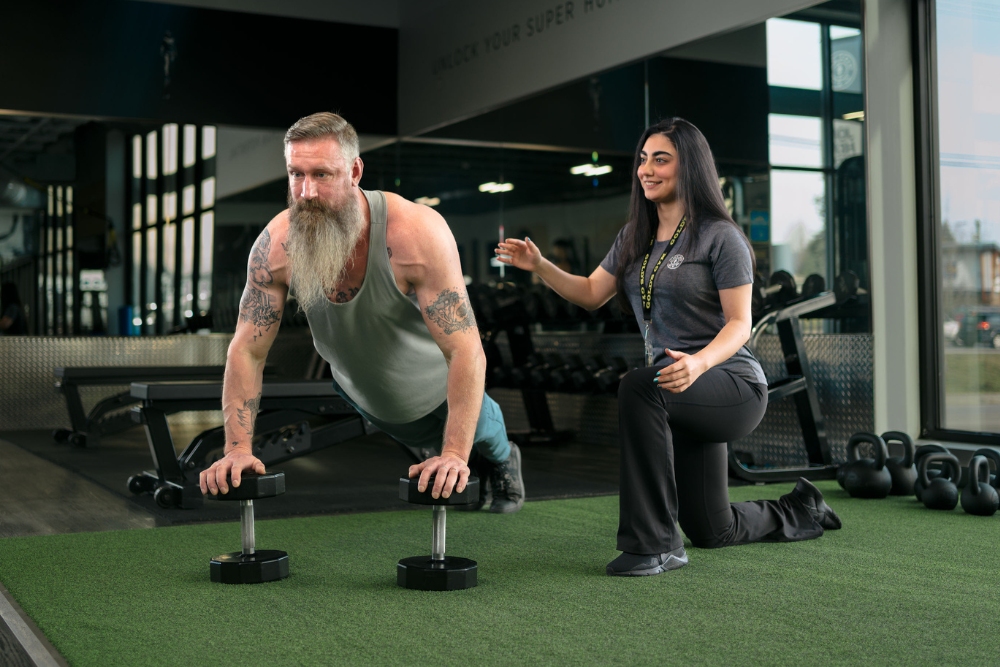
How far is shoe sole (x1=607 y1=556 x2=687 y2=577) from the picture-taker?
2.35 m

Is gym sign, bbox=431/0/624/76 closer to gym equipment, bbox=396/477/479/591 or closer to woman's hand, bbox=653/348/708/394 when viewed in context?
woman's hand, bbox=653/348/708/394

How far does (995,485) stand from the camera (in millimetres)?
3410

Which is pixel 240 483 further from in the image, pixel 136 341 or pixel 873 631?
pixel 136 341

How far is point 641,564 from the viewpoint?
7.71 feet

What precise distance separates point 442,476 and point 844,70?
3268 mm

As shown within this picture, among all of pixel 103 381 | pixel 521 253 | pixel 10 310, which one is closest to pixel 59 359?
pixel 10 310

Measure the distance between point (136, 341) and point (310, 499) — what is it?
4.01m

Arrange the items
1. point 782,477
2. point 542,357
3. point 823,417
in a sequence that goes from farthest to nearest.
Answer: point 542,357, point 823,417, point 782,477

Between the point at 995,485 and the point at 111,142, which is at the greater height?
the point at 111,142

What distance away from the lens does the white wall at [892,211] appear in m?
4.31

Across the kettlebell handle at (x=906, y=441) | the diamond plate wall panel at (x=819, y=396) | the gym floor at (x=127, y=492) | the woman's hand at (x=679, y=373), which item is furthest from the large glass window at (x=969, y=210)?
the woman's hand at (x=679, y=373)

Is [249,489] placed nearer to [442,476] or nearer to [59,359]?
[442,476]

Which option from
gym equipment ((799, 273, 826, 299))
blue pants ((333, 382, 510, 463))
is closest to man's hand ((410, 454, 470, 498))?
blue pants ((333, 382, 510, 463))

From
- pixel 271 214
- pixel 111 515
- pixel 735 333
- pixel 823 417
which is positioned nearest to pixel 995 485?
pixel 823 417
